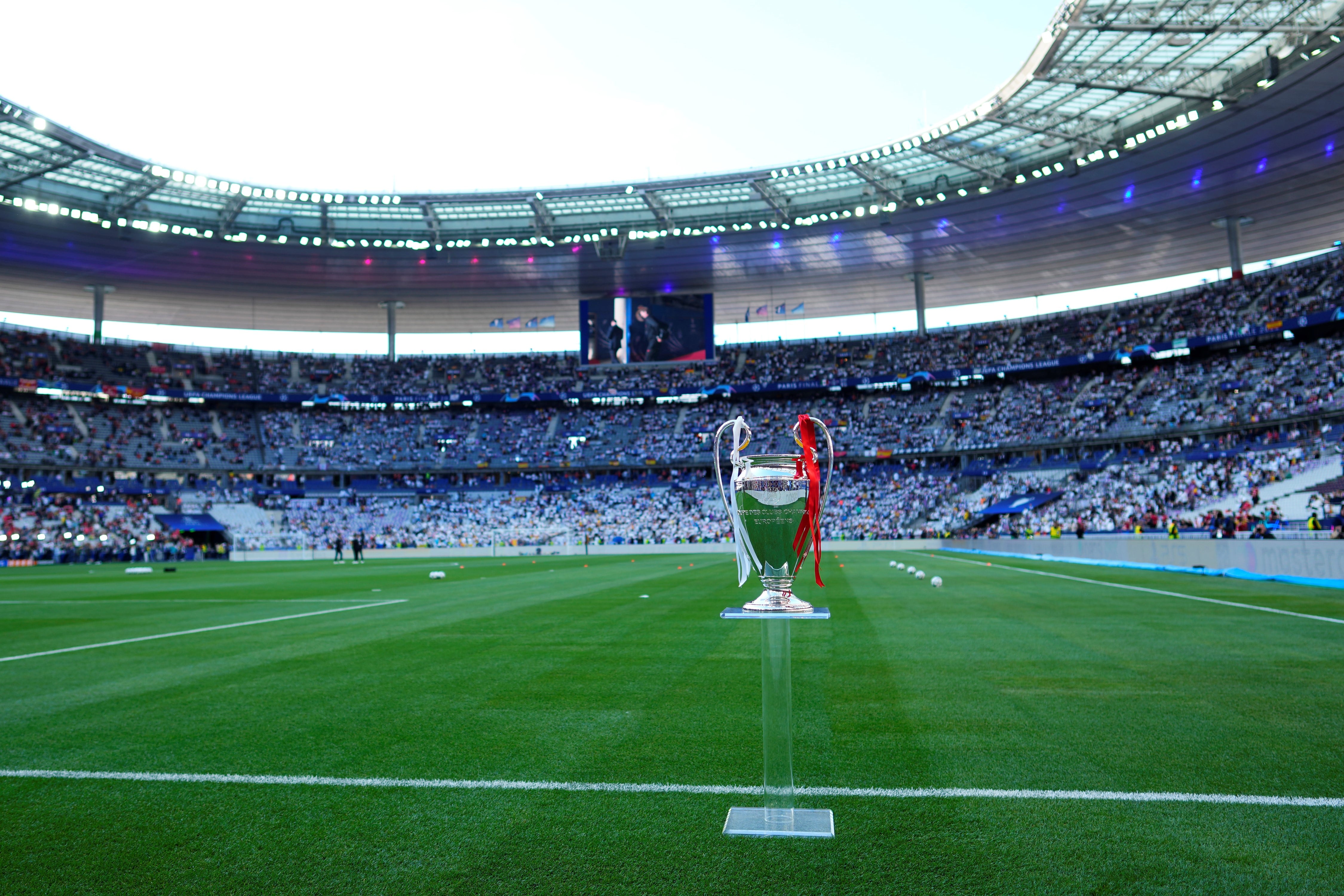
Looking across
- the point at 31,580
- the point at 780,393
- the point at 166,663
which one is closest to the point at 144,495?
the point at 31,580

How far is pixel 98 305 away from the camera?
2345 inches

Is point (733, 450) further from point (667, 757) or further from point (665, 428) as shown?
point (665, 428)

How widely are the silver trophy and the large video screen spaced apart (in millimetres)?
53265

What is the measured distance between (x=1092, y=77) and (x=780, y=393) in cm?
3764

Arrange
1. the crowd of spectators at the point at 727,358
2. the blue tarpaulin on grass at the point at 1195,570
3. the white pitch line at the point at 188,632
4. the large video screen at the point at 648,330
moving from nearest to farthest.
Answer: the white pitch line at the point at 188,632, the blue tarpaulin on grass at the point at 1195,570, the crowd of spectators at the point at 727,358, the large video screen at the point at 648,330

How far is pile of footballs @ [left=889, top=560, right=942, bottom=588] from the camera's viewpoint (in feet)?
52.1

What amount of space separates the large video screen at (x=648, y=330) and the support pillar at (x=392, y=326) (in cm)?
1676

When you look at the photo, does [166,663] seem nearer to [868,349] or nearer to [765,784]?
[765,784]

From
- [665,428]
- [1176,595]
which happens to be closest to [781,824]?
[1176,595]

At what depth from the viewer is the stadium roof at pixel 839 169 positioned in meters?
29.1

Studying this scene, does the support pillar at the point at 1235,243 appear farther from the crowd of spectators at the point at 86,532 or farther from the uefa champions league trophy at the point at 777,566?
the crowd of spectators at the point at 86,532

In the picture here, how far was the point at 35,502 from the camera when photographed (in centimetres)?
5234

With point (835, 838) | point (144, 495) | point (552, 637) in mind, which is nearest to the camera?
point (835, 838)

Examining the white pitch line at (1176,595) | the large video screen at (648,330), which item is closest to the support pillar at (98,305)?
the large video screen at (648,330)
